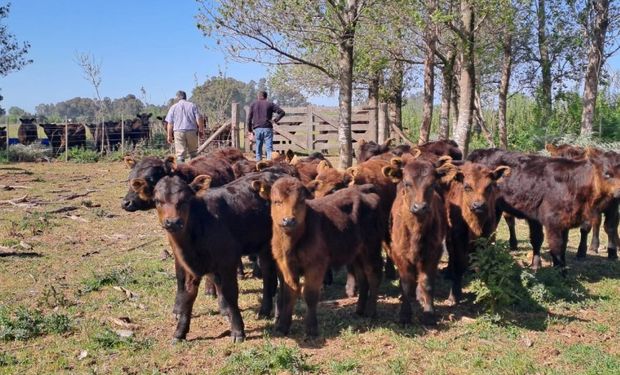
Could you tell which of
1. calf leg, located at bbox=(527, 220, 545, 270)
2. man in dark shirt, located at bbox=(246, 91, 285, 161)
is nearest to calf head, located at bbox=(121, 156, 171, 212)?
calf leg, located at bbox=(527, 220, 545, 270)

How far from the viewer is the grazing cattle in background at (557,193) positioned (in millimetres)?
8328

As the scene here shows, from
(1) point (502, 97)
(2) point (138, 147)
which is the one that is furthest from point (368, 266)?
(2) point (138, 147)

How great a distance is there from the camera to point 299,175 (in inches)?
342

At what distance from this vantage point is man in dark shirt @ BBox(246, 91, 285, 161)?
15242 millimetres

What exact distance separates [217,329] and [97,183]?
13.9 metres

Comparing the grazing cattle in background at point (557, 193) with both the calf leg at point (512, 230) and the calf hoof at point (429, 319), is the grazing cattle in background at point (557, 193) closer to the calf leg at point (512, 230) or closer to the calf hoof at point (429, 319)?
the calf leg at point (512, 230)

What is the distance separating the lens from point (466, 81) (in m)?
12.0

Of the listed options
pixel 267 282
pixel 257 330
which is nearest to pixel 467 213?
pixel 267 282

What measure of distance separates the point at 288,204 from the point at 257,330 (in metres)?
1.54

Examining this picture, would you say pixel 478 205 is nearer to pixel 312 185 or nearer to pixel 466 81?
pixel 312 185

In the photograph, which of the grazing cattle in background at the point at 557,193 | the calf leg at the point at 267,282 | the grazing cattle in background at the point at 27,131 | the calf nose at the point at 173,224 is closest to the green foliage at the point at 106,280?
the calf leg at the point at 267,282

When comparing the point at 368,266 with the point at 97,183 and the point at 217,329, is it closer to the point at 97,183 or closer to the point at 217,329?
the point at 217,329

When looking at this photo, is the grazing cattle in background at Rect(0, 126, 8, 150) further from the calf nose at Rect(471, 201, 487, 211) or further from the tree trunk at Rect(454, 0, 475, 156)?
the calf nose at Rect(471, 201, 487, 211)

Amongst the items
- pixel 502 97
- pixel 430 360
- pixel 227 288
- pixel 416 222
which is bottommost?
pixel 430 360
